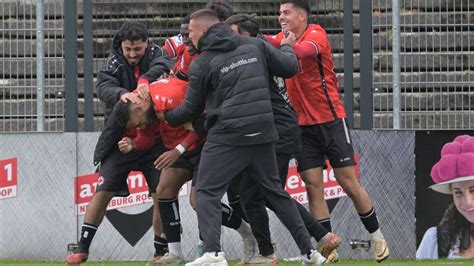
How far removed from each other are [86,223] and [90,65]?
3321 millimetres

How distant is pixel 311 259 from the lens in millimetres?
10500

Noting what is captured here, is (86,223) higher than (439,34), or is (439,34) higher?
(439,34)

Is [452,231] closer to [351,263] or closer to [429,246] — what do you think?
[429,246]

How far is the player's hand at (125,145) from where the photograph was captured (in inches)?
448

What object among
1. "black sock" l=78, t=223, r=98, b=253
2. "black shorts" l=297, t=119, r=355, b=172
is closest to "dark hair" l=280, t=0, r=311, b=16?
"black shorts" l=297, t=119, r=355, b=172

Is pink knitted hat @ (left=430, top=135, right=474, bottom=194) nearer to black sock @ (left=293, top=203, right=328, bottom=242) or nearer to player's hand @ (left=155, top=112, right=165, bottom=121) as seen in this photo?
black sock @ (left=293, top=203, right=328, bottom=242)

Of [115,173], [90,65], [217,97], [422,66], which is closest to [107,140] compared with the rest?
[115,173]

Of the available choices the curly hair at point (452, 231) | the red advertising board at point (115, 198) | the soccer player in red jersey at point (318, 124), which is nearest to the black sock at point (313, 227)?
the soccer player in red jersey at point (318, 124)

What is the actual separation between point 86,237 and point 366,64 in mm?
4051

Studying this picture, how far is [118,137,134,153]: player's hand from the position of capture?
11391 millimetres

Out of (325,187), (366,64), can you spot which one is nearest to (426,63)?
(366,64)

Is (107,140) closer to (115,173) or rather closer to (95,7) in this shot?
(115,173)

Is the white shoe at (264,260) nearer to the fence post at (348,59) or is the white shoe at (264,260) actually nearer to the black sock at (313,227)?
the black sock at (313,227)

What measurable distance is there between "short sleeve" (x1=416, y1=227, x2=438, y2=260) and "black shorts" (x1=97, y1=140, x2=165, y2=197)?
3.43 m
